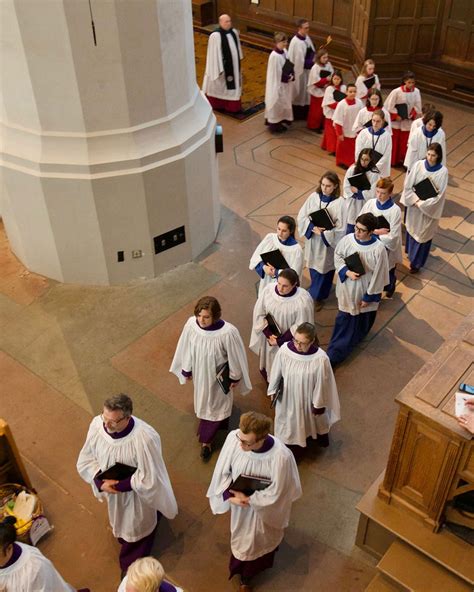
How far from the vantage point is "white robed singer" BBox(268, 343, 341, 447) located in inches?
207

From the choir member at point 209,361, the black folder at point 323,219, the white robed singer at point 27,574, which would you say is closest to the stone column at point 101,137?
the black folder at point 323,219

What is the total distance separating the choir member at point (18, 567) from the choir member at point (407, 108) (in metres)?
8.04

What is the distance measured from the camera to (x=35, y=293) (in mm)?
7684

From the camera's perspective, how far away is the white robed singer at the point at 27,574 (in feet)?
12.9

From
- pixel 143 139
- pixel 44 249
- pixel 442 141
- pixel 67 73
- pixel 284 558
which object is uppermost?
pixel 67 73

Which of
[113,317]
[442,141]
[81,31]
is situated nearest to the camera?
[81,31]

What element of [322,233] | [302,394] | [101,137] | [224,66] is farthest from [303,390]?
[224,66]

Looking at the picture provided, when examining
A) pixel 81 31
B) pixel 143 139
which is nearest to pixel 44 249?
pixel 143 139

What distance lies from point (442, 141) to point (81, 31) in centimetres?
470

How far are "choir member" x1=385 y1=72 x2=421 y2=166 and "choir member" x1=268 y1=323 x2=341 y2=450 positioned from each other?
5.67 metres

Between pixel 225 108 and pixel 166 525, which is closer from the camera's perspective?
pixel 166 525

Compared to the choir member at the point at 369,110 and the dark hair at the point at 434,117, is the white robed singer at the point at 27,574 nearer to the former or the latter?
the dark hair at the point at 434,117

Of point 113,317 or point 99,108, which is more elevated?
point 99,108

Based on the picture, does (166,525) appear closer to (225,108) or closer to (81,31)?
(81,31)
